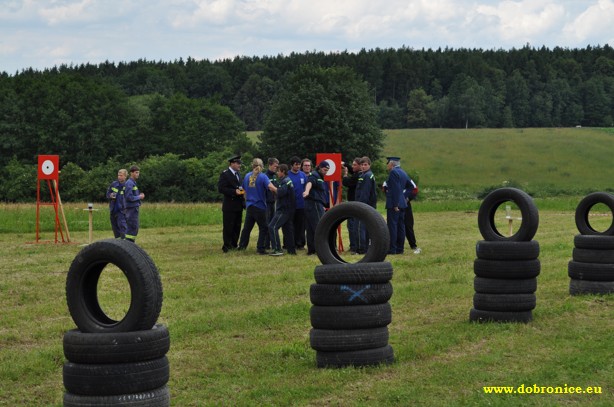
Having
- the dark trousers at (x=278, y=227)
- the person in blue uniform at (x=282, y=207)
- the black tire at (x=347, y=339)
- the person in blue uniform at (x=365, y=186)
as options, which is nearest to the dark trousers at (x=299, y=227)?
the dark trousers at (x=278, y=227)

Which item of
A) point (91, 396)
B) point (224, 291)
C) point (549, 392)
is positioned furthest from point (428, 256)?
point (91, 396)

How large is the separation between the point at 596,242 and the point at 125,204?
34.5 feet

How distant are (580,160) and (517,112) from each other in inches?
2516

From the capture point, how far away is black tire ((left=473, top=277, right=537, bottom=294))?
39.1ft

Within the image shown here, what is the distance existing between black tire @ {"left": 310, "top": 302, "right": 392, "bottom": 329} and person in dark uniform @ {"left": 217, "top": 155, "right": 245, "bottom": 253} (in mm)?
12779

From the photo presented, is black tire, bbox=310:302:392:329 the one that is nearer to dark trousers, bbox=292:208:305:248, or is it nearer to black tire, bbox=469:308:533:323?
black tire, bbox=469:308:533:323

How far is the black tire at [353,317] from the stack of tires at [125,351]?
257 cm

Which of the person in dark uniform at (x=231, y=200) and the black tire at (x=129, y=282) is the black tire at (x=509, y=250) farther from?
the person in dark uniform at (x=231, y=200)

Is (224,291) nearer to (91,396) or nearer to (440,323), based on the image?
(440,323)

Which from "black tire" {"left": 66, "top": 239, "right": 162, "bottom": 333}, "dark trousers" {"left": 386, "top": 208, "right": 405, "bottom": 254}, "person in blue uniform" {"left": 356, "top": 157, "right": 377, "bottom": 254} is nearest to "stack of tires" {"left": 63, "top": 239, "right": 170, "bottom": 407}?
"black tire" {"left": 66, "top": 239, "right": 162, "bottom": 333}

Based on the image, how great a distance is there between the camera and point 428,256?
69.1 feet

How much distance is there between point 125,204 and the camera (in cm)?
2097

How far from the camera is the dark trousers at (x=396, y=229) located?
21.7 meters

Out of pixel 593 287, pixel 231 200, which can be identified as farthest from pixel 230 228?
pixel 593 287
